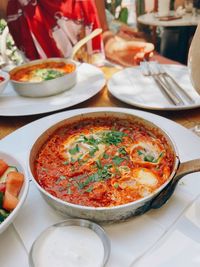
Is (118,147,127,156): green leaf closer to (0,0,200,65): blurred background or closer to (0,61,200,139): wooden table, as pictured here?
(0,61,200,139): wooden table

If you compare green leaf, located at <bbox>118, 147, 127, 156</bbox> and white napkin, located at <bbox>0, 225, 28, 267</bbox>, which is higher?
green leaf, located at <bbox>118, 147, 127, 156</bbox>

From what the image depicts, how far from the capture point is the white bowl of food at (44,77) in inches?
44.9

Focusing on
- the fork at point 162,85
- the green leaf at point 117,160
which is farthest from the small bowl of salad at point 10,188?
the fork at point 162,85

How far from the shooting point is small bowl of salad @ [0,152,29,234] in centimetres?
58

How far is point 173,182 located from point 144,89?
0.61 metres

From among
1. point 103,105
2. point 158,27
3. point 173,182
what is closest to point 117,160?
point 173,182

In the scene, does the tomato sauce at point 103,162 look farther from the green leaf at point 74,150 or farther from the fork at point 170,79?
the fork at point 170,79

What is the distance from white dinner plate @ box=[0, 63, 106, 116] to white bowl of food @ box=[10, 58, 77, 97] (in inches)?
1.0

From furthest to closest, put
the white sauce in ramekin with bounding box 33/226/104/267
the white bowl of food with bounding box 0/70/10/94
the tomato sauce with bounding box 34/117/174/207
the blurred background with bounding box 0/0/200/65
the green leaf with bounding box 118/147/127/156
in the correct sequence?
the blurred background with bounding box 0/0/200/65 → the white bowl of food with bounding box 0/70/10/94 → the green leaf with bounding box 118/147/127/156 → the tomato sauce with bounding box 34/117/174/207 → the white sauce in ramekin with bounding box 33/226/104/267

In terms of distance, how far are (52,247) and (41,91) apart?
0.72m

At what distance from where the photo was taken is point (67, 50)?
2076mm

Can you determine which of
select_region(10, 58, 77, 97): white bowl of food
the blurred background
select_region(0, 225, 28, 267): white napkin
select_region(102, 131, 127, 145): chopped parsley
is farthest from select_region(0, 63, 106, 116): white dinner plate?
the blurred background

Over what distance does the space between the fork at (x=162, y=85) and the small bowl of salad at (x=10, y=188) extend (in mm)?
603

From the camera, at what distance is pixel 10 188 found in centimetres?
64
